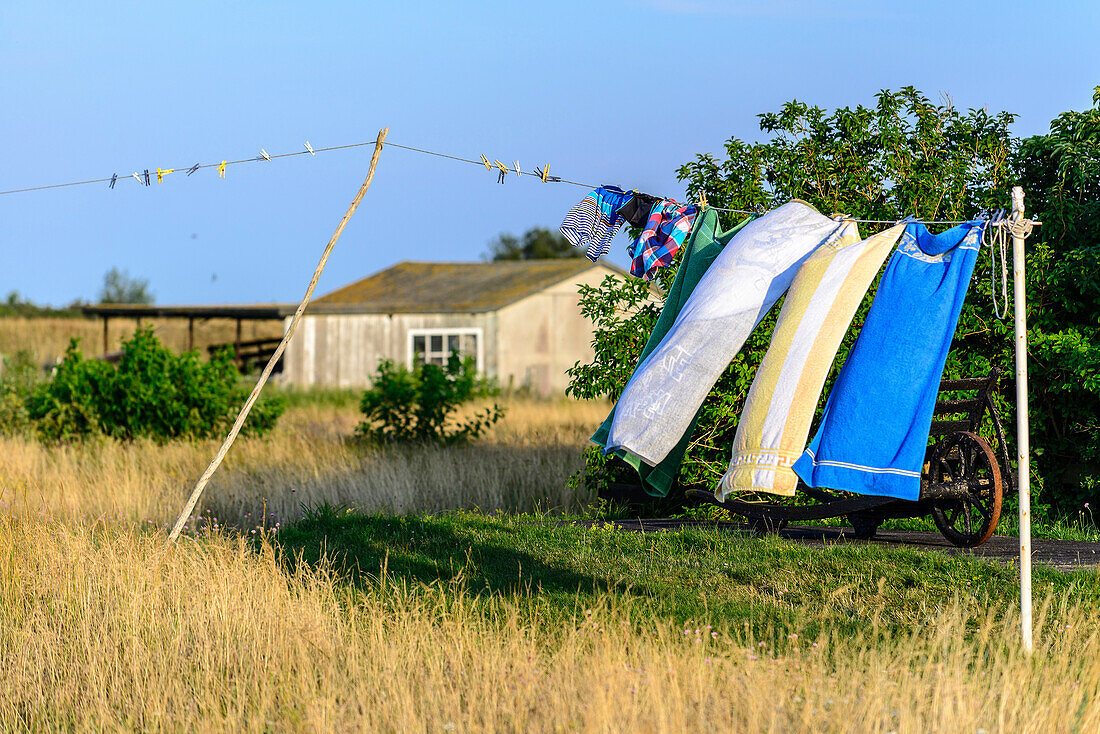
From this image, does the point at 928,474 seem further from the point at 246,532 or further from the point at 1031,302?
the point at 246,532

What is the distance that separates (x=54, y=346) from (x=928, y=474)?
38354 millimetres

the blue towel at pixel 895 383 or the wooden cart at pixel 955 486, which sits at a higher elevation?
the blue towel at pixel 895 383

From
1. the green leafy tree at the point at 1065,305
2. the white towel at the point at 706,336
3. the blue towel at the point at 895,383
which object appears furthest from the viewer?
the green leafy tree at the point at 1065,305

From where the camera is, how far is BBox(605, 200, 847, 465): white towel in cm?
541

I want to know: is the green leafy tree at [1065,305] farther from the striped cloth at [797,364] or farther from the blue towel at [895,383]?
the striped cloth at [797,364]

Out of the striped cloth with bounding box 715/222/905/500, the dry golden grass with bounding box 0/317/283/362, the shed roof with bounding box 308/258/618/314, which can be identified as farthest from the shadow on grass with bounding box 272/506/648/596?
the dry golden grass with bounding box 0/317/283/362

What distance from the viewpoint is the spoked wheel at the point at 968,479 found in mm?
7019

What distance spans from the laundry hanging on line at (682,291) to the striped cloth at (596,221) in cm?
73

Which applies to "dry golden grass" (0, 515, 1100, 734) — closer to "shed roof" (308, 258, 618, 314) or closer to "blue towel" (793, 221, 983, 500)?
"blue towel" (793, 221, 983, 500)

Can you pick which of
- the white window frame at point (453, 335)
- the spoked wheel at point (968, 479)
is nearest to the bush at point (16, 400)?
the white window frame at point (453, 335)

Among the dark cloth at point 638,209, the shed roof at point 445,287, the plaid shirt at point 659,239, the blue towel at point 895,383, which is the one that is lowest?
the blue towel at point 895,383

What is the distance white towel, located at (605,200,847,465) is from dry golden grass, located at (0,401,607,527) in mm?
4847

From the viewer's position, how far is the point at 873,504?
7344mm

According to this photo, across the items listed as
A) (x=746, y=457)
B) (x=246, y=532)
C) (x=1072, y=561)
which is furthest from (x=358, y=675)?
(x=1072, y=561)
